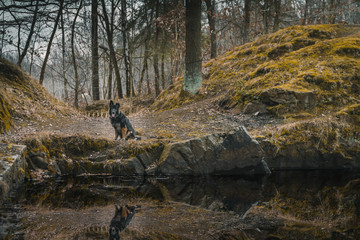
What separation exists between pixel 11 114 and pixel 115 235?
631 centimetres

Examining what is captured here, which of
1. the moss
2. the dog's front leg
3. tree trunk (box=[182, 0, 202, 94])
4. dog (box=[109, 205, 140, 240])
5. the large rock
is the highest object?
tree trunk (box=[182, 0, 202, 94])

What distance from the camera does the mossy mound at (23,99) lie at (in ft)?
25.1

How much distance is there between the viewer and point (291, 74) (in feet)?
30.3

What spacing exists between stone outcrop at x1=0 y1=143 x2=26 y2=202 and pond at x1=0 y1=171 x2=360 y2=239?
0.18m

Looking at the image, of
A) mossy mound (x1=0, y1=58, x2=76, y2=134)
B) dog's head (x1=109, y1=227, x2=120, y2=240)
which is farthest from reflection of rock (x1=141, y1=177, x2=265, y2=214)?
mossy mound (x1=0, y1=58, x2=76, y2=134)

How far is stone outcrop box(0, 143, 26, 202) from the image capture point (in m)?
3.98

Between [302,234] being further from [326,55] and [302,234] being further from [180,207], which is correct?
[326,55]

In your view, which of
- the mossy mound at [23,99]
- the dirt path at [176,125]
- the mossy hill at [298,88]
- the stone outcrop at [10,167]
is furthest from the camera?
the mossy mound at [23,99]

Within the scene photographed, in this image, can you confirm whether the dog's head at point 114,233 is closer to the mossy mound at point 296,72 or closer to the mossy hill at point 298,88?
the mossy hill at point 298,88

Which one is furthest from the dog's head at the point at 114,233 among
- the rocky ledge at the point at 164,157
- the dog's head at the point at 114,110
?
the dog's head at the point at 114,110

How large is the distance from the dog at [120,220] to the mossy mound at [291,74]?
586cm

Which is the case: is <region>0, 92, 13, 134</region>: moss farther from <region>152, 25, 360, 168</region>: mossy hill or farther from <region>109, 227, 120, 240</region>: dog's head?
<region>152, 25, 360, 168</region>: mossy hill

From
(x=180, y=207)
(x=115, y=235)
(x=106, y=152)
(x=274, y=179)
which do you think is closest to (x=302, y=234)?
(x=180, y=207)

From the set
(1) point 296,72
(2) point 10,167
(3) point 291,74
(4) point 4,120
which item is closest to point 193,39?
(3) point 291,74
